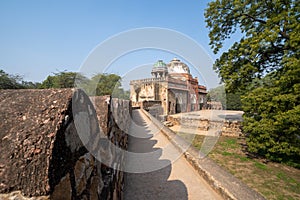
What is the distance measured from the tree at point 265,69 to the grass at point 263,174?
0.64 metres

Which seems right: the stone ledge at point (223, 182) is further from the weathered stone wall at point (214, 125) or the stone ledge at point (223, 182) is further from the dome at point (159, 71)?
the dome at point (159, 71)

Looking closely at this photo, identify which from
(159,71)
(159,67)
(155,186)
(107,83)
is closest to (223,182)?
(155,186)

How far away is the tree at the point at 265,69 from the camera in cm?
571

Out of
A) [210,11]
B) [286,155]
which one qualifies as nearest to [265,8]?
[210,11]

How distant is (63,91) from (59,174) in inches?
20.0

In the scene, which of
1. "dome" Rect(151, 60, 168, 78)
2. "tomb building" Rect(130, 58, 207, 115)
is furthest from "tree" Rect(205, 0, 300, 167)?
"dome" Rect(151, 60, 168, 78)

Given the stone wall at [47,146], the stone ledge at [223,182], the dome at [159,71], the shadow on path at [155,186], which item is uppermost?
the dome at [159,71]

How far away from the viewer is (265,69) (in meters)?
7.97

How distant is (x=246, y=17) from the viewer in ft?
26.8

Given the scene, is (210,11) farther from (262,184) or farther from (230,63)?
(262,184)

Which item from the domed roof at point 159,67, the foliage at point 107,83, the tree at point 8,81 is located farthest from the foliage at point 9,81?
the domed roof at point 159,67

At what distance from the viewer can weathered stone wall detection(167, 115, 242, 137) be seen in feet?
38.6

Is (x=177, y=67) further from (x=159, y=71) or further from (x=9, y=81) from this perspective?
(x=9, y=81)

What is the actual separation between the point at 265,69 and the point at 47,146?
10.1 m
